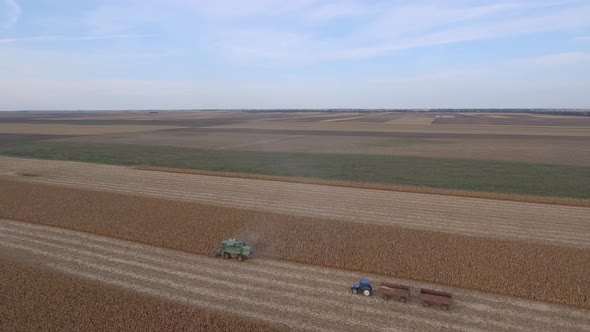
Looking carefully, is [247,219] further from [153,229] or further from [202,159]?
[202,159]

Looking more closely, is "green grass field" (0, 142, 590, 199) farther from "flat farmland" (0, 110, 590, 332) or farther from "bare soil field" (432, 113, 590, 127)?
"bare soil field" (432, 113, 590, 127)

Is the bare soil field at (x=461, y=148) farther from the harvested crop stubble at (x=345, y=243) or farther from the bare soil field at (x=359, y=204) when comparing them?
the harvested crop stubble at (x=345, y=243)

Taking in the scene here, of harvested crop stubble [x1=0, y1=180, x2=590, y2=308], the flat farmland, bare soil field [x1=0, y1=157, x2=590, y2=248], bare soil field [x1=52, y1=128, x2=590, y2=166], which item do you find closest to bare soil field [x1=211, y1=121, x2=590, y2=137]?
bare soil field [x1=52, y1=128, x2=590, y2=166]

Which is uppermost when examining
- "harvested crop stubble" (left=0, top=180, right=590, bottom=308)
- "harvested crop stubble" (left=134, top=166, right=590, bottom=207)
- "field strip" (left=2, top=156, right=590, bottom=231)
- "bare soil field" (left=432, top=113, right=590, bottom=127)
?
"bare soil field" (left=432, top=113, right=590, bottom=127)

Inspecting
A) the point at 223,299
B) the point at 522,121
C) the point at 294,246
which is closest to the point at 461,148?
the point at 294,246

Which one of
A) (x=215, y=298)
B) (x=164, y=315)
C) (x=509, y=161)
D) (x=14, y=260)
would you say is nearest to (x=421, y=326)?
Result: (x=215, y=298)

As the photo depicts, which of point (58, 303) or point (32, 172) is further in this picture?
point (32, 172)
